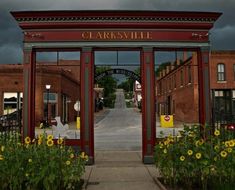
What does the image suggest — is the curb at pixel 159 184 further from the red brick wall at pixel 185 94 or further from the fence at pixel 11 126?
the red brick wall at pixel 185 94

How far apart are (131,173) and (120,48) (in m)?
4.86

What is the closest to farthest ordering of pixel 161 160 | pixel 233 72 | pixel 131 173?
pixel 161 160 → pixel 131 173 → pixel 233 72

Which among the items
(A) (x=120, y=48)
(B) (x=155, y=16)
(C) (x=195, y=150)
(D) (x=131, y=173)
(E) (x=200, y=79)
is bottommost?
(D) (x=131, y=173)

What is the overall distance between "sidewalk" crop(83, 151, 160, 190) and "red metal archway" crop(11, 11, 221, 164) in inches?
32.4

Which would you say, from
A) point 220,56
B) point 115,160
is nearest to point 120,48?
point 115,160

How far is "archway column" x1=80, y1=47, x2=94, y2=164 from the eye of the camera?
13.7 metres

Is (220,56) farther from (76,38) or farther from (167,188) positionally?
(167,188)

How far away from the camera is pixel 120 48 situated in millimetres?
14141

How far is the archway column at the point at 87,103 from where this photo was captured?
A: 1369 centimetres

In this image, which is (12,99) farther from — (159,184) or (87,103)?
(159,184)

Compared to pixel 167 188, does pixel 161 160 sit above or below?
above

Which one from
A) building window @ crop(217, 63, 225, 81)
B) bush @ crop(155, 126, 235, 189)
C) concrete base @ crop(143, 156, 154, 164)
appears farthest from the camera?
building window @ crop(217, 63, 225, 81)

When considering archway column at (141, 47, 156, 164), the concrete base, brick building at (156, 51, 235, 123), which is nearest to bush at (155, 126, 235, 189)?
the concrete base

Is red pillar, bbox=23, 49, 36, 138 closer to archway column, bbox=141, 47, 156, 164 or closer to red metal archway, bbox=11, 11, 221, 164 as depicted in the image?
red metal archway, bbox=11, 11, 221, 164
